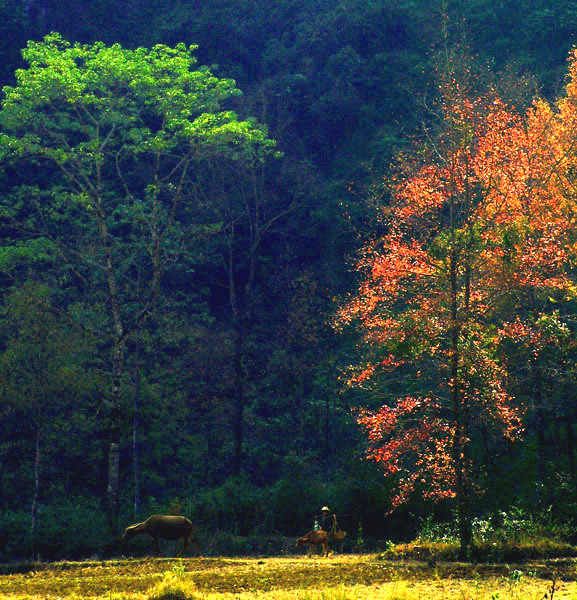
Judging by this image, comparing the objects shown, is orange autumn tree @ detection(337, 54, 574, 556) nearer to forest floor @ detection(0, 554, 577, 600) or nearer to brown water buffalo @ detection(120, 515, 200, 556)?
forest floor @ detection(0, 554, 577, 600)

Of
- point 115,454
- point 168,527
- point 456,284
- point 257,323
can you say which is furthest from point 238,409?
point 456,284

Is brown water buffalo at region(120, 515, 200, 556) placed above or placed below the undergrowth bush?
above

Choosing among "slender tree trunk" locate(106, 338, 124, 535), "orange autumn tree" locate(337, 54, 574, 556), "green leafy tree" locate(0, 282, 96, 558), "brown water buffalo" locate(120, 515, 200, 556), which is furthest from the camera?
"green leafy tree" locate(0, 282, 96, 558)

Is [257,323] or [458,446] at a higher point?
[257,323]

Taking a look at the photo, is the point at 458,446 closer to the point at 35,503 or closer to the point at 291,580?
the point at 291,580

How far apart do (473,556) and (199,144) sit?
17.6 m

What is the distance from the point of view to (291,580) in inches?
508

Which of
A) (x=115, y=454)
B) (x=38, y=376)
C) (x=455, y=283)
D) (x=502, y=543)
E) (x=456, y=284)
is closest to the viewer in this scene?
(x=502, y=543)

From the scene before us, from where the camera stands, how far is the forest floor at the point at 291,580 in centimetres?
1118

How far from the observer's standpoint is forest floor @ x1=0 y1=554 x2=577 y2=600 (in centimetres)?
1118

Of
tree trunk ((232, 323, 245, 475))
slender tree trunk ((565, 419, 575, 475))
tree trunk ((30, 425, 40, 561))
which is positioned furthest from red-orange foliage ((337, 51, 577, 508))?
tree trunk ((232, 323, 245, 475))

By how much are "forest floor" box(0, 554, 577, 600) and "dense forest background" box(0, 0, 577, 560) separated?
3.47m

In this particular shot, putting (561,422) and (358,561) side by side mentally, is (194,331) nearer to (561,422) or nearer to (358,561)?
(561,422)

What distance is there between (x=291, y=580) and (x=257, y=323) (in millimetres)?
28348
